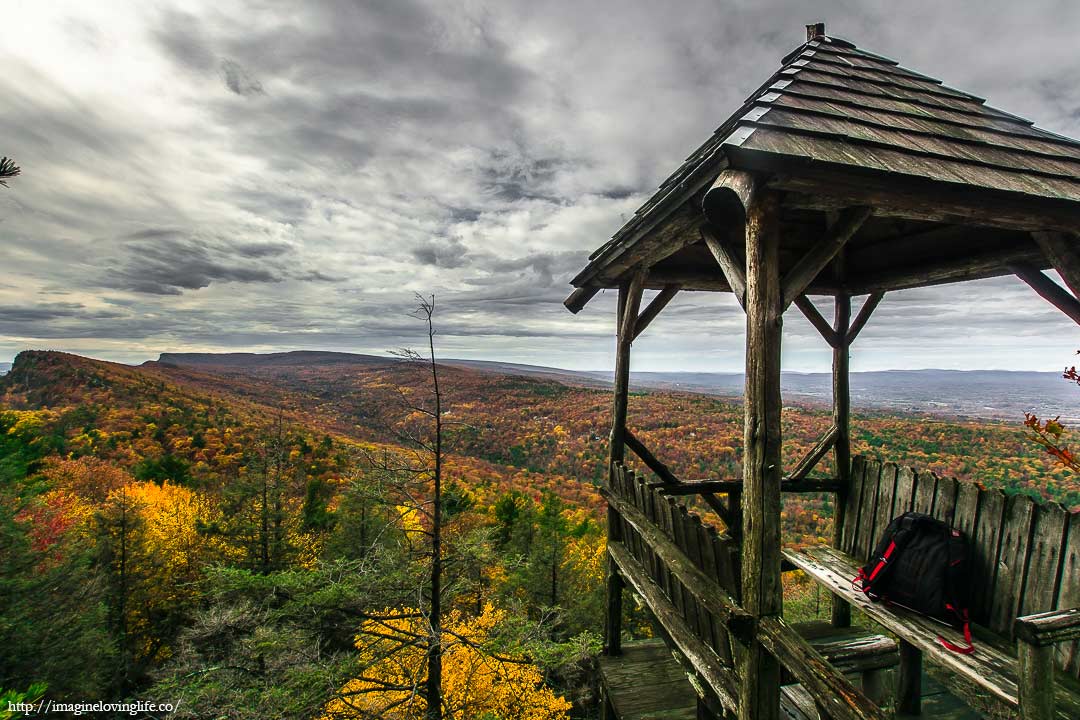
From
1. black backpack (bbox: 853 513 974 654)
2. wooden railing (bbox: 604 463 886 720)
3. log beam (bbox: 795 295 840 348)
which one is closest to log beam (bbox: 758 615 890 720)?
wooden railing (bbox: 604 463 886 720)

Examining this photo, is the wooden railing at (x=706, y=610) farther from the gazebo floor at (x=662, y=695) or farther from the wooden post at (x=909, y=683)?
the wooden post at (x=909, y=683)

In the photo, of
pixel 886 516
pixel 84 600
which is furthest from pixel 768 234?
pixel 84 600

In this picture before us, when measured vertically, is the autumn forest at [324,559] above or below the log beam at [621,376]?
below

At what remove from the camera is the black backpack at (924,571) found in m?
2.99

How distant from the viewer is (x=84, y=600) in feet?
52.2

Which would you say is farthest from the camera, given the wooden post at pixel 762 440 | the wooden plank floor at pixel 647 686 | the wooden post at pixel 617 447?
the wooden post at pixel 617 447

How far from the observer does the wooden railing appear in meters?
2.00

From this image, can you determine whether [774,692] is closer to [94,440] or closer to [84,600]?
[84,600]

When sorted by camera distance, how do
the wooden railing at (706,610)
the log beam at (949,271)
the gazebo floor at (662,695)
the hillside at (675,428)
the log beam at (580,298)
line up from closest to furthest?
1. the wooden railing at (706,610)
2. the log beam at (949,271)
3. the gazebo floor at (662,695)
4. the log beam at (580,298)
5. the hillside at (675,428)

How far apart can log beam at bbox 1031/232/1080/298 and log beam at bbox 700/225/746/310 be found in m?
1.67

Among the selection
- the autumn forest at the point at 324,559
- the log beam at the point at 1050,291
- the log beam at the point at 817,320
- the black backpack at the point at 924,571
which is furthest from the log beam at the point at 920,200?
the log beam at the point at 817,320

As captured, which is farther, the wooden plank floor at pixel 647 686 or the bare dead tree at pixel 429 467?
the bare dead tree at pixel 429 467

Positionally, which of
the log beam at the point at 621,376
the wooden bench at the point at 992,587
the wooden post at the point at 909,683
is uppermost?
the log beam at the point at 621,376

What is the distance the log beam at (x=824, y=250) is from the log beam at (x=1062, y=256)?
3.84 feet
